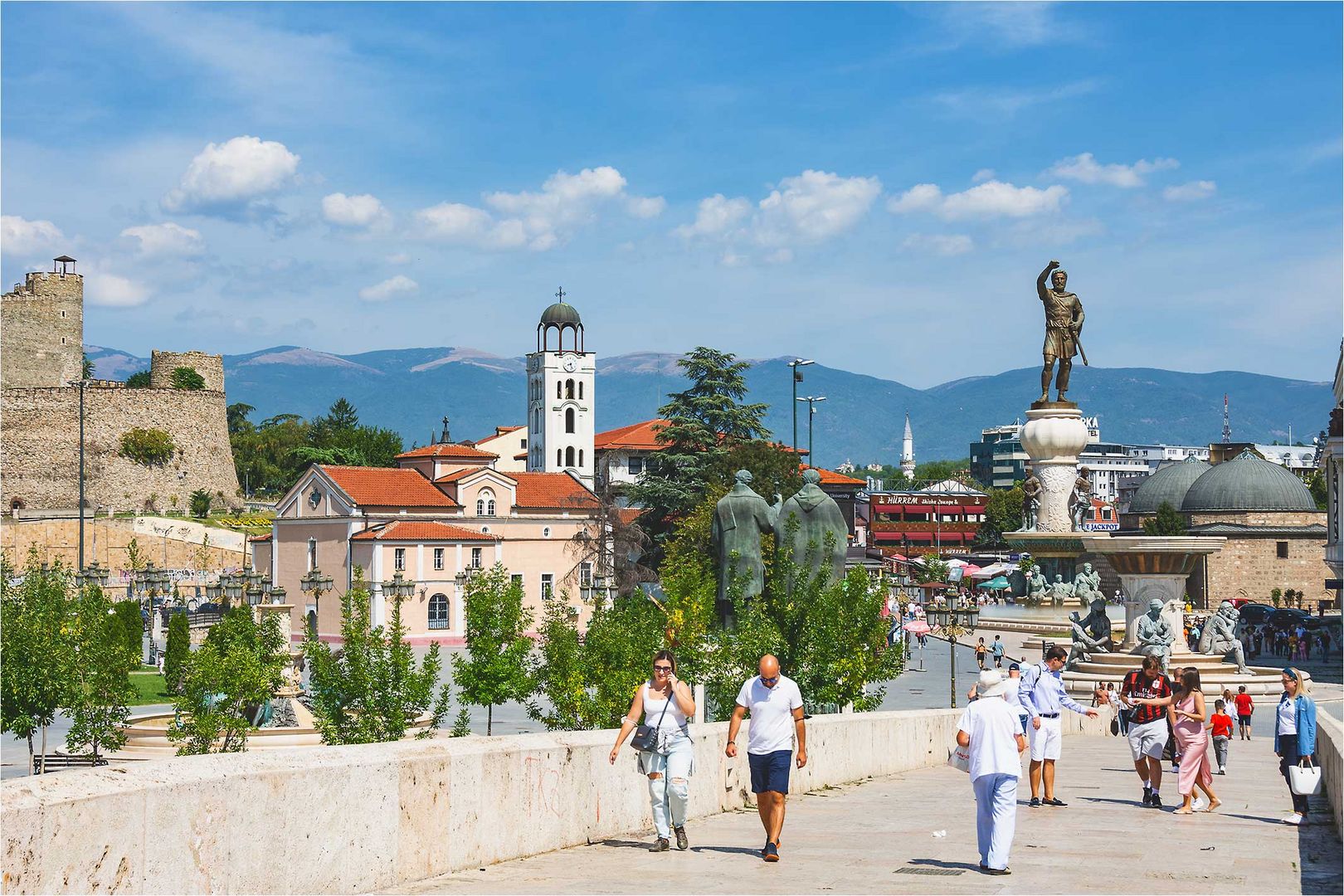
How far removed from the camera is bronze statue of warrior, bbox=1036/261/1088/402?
43438 mm

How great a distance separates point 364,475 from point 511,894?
6138 cm

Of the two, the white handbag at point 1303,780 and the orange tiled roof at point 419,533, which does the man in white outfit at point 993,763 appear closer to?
the white handbag at point 1303,780

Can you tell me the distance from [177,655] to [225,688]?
10642mm

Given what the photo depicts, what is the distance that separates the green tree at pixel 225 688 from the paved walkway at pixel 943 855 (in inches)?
287

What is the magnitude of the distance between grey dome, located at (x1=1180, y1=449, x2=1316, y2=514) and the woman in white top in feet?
270

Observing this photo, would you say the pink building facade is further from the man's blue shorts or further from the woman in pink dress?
the man's blue shorts

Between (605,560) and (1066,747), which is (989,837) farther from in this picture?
(605,560)

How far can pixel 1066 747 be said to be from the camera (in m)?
19.7

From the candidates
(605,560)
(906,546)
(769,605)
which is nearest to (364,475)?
(605,560)

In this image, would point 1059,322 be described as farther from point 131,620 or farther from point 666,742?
point 666,742

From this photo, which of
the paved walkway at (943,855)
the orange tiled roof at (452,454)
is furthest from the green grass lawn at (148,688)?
the orange tiled roof at (452,454)

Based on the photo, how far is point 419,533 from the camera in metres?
65.1

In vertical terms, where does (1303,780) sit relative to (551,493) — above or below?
below

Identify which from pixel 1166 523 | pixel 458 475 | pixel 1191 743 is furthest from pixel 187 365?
pixel 1191 743
